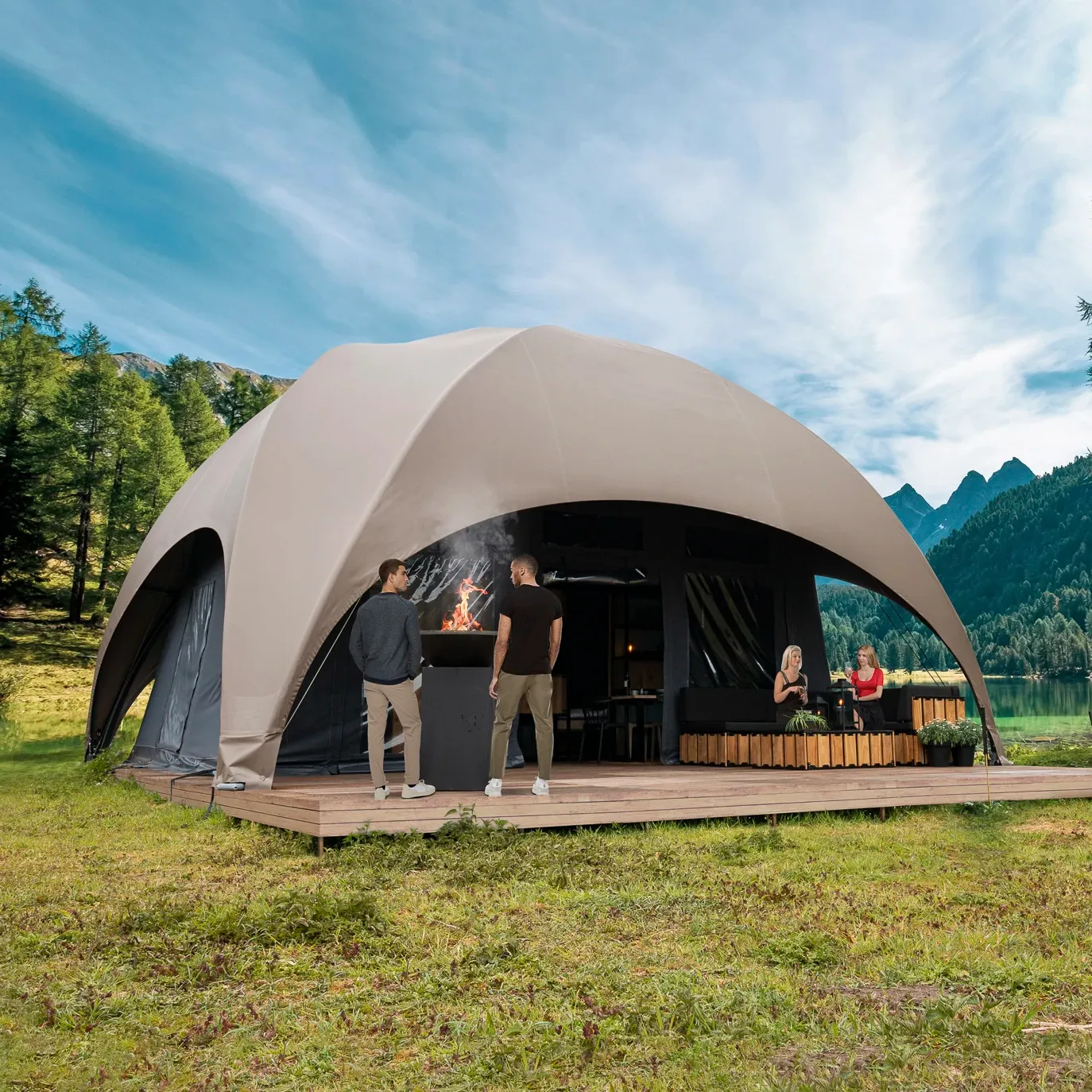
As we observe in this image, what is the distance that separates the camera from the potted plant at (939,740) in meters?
9.93

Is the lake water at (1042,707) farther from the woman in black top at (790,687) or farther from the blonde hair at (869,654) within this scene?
the woman in black top at (790,687)

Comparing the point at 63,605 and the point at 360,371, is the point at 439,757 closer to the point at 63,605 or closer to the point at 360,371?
the point at 360,371

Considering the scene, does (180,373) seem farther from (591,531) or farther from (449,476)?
(449,476)

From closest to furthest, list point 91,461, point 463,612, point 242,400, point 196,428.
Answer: point 463,612
point 91,461
point 196,428
point 242,400

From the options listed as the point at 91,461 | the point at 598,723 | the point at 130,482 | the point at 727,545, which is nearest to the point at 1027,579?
the point at 130,482

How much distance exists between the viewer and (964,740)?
388 inches

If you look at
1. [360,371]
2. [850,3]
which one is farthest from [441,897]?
[850,3]

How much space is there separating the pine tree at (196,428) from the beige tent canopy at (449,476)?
32.1 m

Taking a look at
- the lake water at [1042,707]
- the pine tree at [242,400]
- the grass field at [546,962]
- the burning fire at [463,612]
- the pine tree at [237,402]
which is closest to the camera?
the grass field at [546,962]

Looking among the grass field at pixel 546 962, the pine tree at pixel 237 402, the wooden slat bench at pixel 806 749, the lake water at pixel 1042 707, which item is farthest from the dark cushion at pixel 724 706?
the pine tree at pixel 237 402

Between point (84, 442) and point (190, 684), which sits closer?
point (190, 684)

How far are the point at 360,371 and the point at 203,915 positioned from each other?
20.3 feet

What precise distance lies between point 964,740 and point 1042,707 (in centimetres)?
5715

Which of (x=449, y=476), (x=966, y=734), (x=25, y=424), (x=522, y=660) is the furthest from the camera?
(x=25, y=424)
